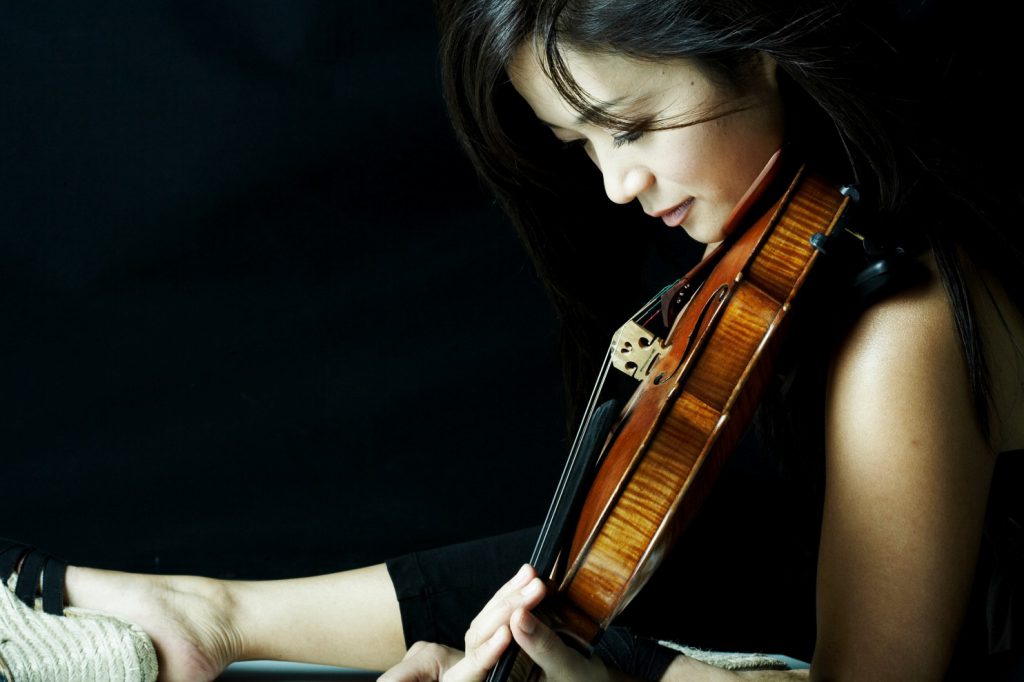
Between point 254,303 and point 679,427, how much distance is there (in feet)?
4.19

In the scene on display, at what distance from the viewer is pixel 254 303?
203 cm

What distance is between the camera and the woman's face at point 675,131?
1066mm

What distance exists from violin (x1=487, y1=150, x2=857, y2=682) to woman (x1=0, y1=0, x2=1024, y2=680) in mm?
40

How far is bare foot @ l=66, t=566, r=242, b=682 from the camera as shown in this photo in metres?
1.35

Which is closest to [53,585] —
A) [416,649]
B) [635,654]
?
[416,649]

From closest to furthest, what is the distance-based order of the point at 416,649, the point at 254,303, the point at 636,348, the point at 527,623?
the point at 527,623 → the point at 636,348 → the point at 416,649 → the point at 254,303

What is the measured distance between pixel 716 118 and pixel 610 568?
1.39 ft

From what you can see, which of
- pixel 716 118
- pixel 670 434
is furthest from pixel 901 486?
pixel 716 118

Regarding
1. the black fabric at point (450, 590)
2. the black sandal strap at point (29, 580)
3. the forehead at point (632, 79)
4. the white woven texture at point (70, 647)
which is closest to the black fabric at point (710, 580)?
the black fabric at point (450, 590)

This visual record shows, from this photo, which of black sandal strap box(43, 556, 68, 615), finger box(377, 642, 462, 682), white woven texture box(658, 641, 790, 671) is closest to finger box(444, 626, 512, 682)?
finger box(377, 642, 462, 682)

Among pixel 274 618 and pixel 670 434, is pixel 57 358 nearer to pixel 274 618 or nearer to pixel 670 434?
pixel 274 618

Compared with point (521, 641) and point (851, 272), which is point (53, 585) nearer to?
point (521, 641)

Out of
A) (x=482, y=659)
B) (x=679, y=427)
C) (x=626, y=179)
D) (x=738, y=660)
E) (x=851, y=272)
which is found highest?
(x=626, y=179)

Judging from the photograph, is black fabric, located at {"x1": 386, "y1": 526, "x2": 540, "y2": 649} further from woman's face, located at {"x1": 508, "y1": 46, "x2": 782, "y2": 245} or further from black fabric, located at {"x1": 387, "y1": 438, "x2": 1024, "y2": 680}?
woman's face, located at {"x1": 508, "y1": 46, "x2": 782, "y2": 245}
